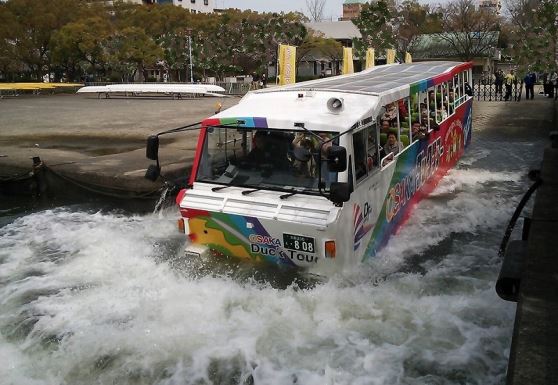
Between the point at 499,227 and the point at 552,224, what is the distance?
3.15 metres

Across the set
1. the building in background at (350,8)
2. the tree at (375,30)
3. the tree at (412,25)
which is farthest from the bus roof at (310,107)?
the building in background at (350,8)

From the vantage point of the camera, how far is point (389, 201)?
732 centimetres

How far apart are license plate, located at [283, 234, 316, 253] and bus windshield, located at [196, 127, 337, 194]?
559 millimetres

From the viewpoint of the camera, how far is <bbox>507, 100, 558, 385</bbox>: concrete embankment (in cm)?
335

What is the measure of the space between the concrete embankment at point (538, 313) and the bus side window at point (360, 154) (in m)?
1.96

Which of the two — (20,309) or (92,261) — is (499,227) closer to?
(92,261)

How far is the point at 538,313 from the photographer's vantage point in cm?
398

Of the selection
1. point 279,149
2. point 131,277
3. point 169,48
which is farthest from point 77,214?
point 169,48

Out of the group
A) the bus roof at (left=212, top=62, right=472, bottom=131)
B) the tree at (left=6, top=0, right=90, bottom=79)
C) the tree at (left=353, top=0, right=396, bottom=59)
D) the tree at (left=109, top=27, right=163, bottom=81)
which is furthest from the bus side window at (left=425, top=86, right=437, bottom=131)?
the tree at (left=6, top=0, right=90, bottom=79)

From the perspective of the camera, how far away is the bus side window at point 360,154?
609 cm

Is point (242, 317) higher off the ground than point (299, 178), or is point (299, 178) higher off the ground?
point (299, 178)

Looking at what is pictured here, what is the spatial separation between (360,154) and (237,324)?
244 cm

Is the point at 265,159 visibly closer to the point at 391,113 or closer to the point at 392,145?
the point at 392,145

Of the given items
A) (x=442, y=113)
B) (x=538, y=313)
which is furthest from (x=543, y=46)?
(x=538, y=313)
